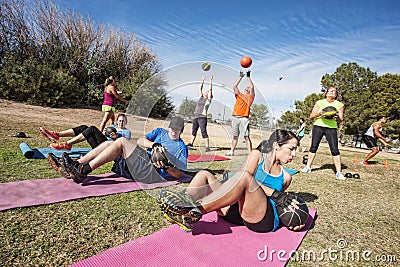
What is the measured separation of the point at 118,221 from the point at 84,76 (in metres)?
17.0

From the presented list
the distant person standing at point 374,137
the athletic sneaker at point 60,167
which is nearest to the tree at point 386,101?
the distant person standing at point 374,137

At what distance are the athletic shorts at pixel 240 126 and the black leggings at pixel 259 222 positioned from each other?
784mm

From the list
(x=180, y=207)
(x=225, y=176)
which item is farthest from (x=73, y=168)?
(x=225, y=176)

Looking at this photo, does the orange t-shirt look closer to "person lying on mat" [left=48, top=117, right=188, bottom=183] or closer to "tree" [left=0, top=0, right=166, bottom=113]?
"person lying on mat" [left=48, top=117, right=188, bottom=183]

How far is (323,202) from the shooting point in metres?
4.23

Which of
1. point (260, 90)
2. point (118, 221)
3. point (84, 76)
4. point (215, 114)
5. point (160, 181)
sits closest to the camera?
point (260, 90)

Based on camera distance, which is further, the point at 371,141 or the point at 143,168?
the point at 371,141

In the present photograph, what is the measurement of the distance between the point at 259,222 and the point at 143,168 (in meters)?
1.40

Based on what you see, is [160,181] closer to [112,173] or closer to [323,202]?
[112,173]

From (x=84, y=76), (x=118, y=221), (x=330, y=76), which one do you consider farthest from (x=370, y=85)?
(x=118, y=221)

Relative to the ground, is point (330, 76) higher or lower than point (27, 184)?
higher

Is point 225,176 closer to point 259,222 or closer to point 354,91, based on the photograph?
point 259,222

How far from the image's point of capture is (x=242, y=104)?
2.20m

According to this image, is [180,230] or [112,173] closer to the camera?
[180,230]
